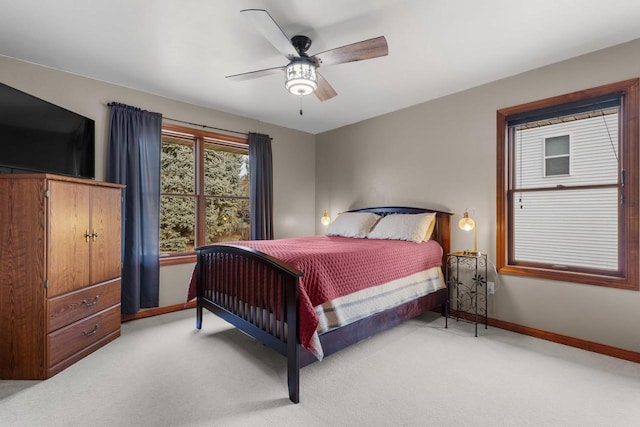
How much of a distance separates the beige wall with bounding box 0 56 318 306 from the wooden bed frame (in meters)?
1.17

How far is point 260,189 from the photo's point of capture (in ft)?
14.3

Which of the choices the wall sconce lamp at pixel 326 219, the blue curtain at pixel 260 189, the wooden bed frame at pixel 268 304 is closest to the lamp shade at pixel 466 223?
the wooden bed frame at pixel 268 304

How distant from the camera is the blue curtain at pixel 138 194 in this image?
10.6ft

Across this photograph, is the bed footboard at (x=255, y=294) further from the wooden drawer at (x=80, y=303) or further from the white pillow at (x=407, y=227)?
the white pillow at (x=407, y=227)

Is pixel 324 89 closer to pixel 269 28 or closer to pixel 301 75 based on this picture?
pixel 301 75

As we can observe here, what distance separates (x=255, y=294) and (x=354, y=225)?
1972 millimetres

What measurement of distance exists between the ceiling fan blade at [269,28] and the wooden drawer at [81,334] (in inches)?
102

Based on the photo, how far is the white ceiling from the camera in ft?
6.73

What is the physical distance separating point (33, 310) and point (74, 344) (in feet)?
1.38

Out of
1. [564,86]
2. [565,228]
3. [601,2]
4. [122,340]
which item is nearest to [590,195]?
[565,228]

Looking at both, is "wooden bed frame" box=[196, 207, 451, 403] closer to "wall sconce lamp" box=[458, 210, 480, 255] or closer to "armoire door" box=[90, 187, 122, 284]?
"wall sconce lamp" box=[458, 210, 480, 255]

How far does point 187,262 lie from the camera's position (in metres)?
3.80

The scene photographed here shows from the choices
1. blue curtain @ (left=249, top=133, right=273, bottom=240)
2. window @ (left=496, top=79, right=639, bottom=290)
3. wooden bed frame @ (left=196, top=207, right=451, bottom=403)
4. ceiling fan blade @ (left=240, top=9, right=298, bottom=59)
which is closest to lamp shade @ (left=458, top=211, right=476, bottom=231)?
window @ (left=496, top=79, right=639, bottom=290)

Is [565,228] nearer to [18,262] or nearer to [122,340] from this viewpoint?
[122,340]
